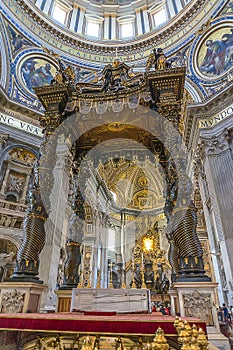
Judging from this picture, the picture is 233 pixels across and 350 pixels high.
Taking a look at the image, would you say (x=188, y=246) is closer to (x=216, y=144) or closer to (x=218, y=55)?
(x=216, y=144)

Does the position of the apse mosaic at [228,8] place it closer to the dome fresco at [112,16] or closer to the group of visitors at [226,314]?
the dome fresco at [112,16]

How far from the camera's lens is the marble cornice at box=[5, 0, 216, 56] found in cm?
1323

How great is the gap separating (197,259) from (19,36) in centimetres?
1404

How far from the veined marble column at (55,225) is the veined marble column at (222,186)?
602 centimetres

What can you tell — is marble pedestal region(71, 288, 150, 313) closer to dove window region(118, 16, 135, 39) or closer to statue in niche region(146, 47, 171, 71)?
statue in niche region(146, 47, 171, 71)

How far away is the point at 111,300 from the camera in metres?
4.25

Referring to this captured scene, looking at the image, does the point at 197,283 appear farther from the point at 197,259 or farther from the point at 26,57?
the point at 26,57

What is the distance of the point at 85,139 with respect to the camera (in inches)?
241

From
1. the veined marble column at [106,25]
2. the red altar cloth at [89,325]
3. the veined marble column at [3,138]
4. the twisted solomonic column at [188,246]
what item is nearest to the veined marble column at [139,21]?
the veined marble column at [106,25]

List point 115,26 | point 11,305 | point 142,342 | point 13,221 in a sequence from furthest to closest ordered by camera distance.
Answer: point 115,26, point 13,221, point 11,305, point 142,342

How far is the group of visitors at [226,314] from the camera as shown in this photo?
6987 millimetres

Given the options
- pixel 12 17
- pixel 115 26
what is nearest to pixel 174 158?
Result: pixel 12 17

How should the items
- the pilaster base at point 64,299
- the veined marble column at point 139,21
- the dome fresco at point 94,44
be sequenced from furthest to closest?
1. the veined marble column at point 139,21
2. the dome fresco at point 94,44
3. the pilaster base at point 64,299

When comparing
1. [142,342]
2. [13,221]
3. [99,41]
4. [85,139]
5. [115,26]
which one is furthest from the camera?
[115,26]
